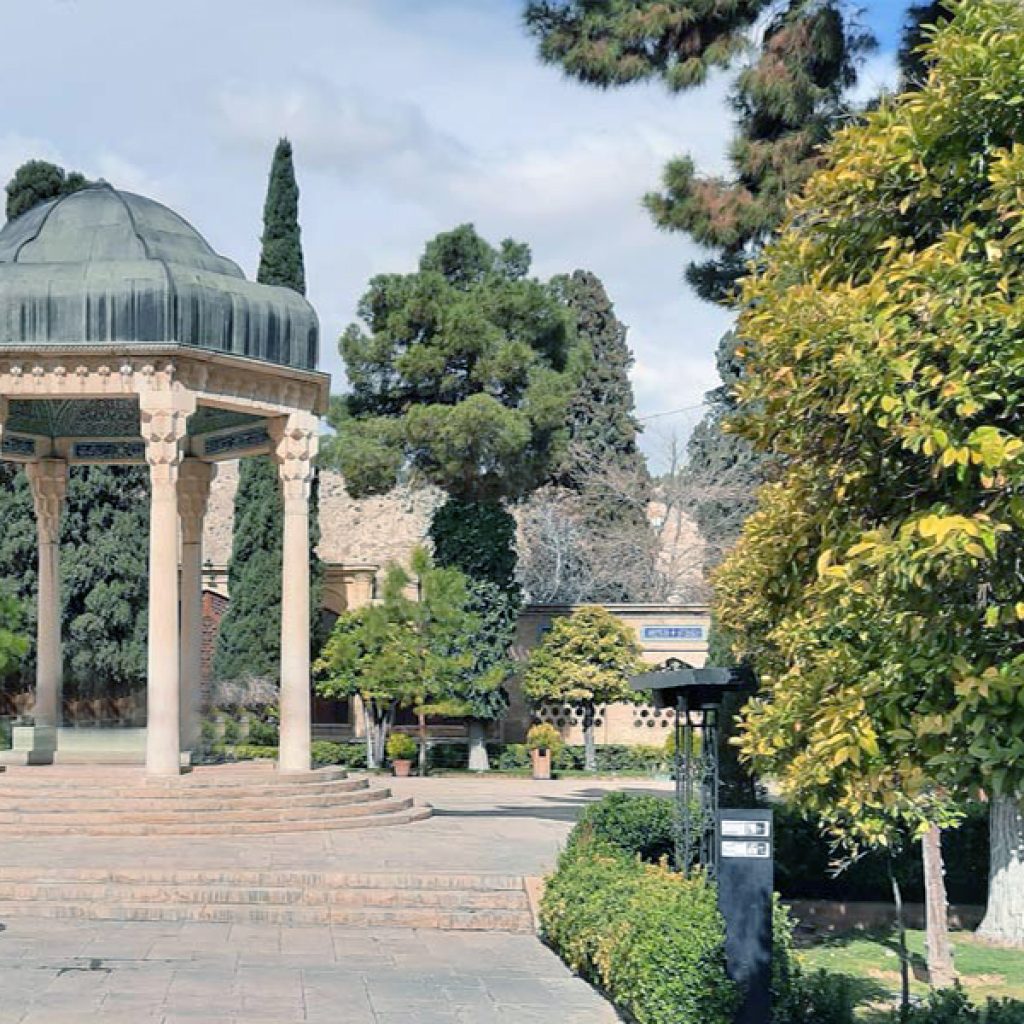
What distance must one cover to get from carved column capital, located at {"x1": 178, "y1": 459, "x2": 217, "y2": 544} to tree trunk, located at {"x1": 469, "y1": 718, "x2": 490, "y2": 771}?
9.67m

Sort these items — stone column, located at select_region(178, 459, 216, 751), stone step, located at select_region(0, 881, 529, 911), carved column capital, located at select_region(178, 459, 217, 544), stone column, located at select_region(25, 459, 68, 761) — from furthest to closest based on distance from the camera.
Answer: carved column capital, located at select_region(178, 459, 217, 544)
stone column, located at select_region(178, 459, 216, 751)
stone column, located at select_region(25, 459, 68, 761)
stone step, located at select_region(0, 881, 529, 911)

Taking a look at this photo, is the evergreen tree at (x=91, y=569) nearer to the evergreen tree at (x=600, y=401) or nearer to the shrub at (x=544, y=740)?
the shrub at (x=544, y=740)

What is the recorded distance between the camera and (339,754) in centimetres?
2934

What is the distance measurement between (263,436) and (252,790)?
5.81 metres

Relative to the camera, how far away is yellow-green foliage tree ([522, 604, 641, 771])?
3058 centimetres

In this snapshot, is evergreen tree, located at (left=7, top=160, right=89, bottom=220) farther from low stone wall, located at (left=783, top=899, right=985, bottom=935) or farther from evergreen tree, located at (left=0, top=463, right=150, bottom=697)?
low stone wall, located at (left=783, top=899, right=985, bottom=935)

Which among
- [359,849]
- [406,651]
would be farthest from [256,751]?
[359,849]

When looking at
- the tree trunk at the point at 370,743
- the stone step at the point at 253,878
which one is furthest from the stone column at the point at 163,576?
the tree trunk at the point at 370,743

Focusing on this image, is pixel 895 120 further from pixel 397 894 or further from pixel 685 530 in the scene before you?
pixel 685 530

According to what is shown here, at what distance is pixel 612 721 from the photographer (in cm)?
3256

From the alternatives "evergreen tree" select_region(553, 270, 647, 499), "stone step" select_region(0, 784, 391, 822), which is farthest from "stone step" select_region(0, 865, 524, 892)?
"evergreen tree" select_region(553, 270, 647, 499)

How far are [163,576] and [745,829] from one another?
10.2 m

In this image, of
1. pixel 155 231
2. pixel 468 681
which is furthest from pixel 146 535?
pixel 155 231

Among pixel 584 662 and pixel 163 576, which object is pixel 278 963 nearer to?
pixel 163 576
